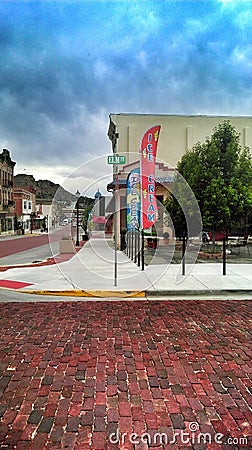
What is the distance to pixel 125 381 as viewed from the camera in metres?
3.88

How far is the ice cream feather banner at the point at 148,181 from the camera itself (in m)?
17.5

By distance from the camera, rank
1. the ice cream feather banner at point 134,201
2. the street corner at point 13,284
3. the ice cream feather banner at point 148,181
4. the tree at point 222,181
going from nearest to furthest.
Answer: the street corner at point 13,284 → the tree at point 222,181 → the ice cream feather banner at point 148,181 → the ice cream feather banner at point 134,201

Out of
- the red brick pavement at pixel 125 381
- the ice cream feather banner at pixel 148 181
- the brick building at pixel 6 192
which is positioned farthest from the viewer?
the brick building at pixel 6 192

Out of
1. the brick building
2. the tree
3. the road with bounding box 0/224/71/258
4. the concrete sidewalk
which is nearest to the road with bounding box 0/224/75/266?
the road with bounding box 0/224/71/258

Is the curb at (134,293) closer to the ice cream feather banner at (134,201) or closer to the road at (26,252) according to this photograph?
the road at (26,252)

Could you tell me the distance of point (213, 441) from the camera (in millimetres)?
2879

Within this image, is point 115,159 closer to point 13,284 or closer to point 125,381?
point 13,284

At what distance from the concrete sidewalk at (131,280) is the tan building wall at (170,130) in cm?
2127

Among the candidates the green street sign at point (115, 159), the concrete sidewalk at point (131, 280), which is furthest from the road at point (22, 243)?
the green street sign at point (115, 159)

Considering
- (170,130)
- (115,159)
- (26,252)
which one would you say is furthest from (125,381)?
(170,130)

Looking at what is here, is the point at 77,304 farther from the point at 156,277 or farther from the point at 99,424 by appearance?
the point at 99,424

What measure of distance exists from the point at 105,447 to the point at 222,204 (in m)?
14.0

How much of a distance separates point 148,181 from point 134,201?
4.04 ft

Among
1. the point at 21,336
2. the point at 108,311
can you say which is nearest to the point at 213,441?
the point at 21,336
